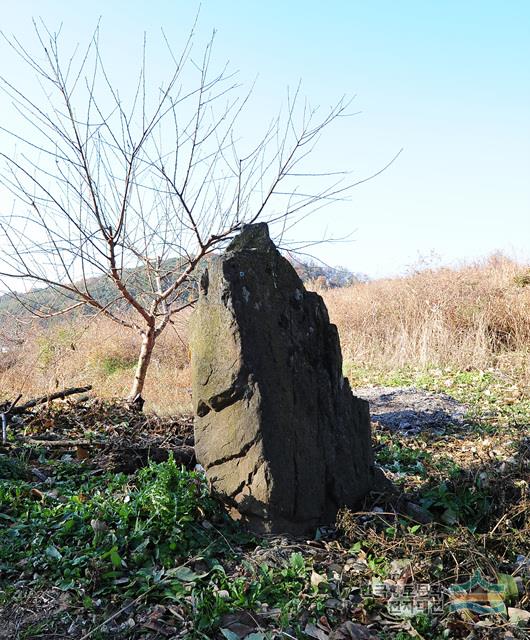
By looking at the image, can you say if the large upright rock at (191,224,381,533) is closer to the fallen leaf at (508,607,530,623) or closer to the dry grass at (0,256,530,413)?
the fallen leaf at (508,607,530,623)

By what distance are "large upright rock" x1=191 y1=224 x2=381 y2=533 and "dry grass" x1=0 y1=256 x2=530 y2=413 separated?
533 centimetres

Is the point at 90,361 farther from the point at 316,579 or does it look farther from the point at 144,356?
the point at 316,579

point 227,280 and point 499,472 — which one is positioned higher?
point 227,280

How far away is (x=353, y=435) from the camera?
347 centimetres

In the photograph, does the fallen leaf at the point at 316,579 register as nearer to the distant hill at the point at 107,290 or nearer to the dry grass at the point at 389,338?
the distant hill at the point at 107,290

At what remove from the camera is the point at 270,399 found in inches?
→ 122

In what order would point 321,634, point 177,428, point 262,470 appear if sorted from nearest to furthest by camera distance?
1. point 321,634
2. point 262,470
3. point 177,428

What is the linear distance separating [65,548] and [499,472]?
245cm

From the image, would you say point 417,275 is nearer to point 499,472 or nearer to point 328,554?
point 499,472

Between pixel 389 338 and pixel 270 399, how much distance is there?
890 centimetres

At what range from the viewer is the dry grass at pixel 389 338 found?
1028cm

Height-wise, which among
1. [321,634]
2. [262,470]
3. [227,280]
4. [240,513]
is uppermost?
[227,280]

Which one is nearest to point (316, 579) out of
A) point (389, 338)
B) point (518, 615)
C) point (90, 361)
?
point (518, 615)

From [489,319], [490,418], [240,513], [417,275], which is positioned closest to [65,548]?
[240,513]
